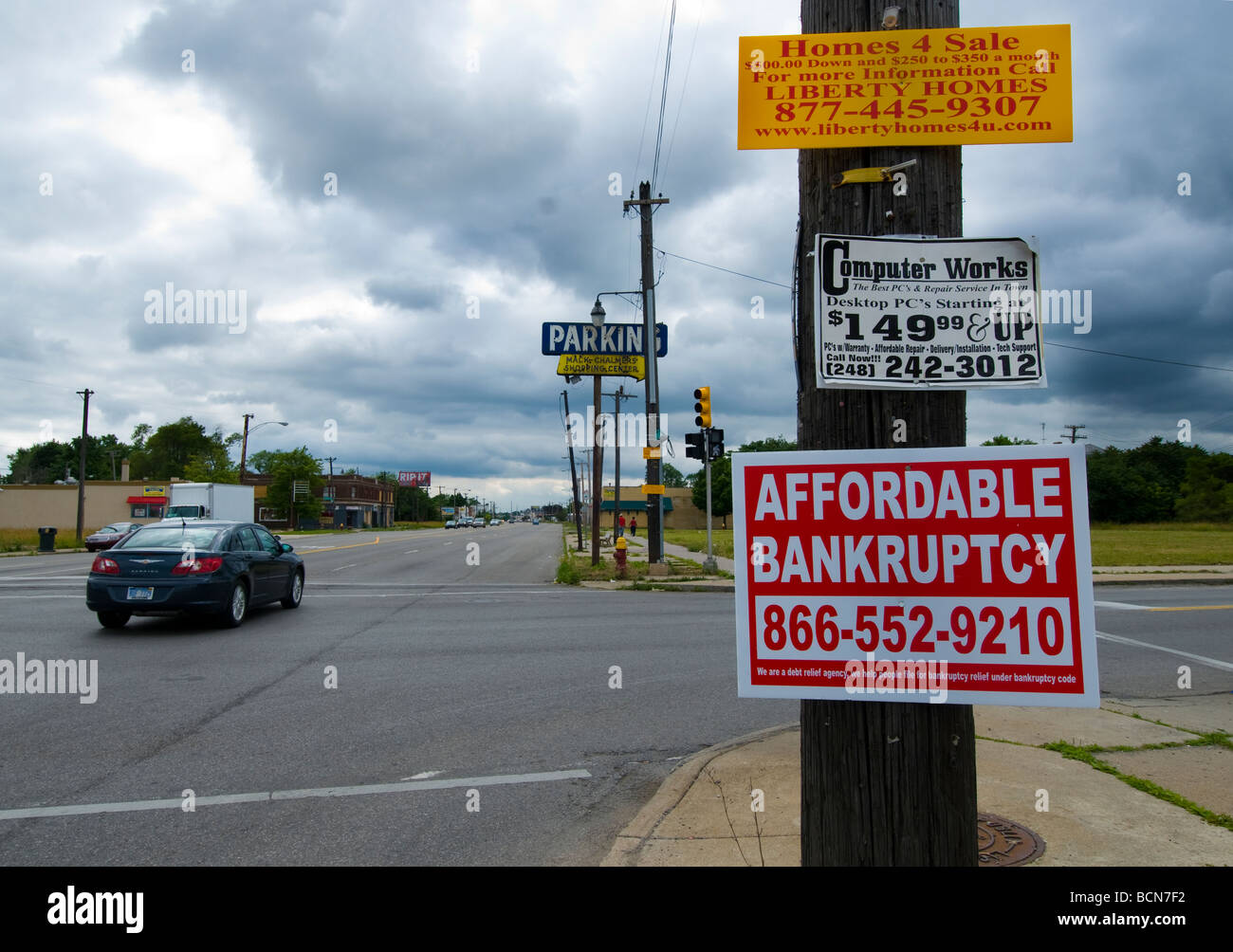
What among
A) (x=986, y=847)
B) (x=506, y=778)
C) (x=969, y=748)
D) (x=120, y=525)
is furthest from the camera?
(x=120, y=525)

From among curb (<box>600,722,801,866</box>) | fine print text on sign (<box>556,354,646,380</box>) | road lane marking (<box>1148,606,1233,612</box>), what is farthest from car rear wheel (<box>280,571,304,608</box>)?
road lane marking (<box>1148,606,1233,612</box>)

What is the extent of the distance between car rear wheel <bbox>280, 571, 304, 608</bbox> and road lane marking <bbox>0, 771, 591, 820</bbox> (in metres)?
9.15

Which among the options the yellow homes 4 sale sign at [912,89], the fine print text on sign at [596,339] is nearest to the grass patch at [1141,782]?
the yellow homes 4 sale sign at [912,89]

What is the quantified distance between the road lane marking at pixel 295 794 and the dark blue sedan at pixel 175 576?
21.8ft

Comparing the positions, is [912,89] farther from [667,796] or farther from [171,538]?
[171,538]

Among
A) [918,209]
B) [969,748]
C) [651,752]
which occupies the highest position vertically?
[918,209]

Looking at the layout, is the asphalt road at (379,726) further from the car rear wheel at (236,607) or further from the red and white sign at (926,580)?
the red and white sign at (926,580)

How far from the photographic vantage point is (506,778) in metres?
5.01

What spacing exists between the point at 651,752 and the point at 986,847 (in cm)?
246

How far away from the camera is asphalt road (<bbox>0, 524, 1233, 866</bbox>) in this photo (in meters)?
4.13

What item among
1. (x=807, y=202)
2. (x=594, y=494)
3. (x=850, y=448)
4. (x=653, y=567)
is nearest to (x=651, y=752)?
(x=850, y=448)

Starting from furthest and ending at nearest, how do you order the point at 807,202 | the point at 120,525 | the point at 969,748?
the point at 120,525 → the point at 807,202 → the point at 969,748
